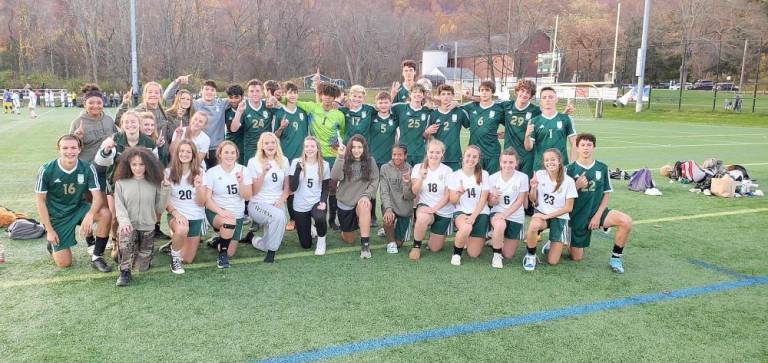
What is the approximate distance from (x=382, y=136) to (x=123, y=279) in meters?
3.46

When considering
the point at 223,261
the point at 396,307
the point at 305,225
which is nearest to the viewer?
the point at 396,307

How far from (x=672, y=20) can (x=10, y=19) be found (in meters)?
73.0

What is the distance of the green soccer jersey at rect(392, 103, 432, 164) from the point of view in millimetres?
6684

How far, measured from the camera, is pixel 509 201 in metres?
5.45

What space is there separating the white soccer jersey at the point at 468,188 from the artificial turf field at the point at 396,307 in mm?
547

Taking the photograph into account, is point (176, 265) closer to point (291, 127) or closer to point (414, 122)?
point (291, 127)

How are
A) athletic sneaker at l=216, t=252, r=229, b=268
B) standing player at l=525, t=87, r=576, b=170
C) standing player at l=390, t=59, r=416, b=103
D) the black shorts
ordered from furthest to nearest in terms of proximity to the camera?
standing player at l=390, t=59, r=416, b=103 < standing player at l=525, t=87, r=576, b=170 < the black shorts < athletic sneaker at l=216, t=252, r=229, b=268

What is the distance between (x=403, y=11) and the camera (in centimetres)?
7594

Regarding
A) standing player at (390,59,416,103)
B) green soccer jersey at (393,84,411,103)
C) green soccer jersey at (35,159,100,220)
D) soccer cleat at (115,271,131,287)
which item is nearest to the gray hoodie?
standing player at (390,59,416,103)

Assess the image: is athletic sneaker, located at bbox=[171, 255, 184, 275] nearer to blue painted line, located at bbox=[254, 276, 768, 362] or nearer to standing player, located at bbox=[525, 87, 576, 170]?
blue painted line, located at bbox=[254, 276, 768, 362]

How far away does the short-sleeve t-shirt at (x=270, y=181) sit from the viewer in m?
5.50

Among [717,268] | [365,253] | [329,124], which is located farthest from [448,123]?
[717,268]

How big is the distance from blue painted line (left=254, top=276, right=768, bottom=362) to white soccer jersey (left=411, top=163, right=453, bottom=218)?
5.67 ft

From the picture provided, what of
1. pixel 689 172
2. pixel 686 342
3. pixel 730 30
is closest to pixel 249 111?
pixel 686 342
